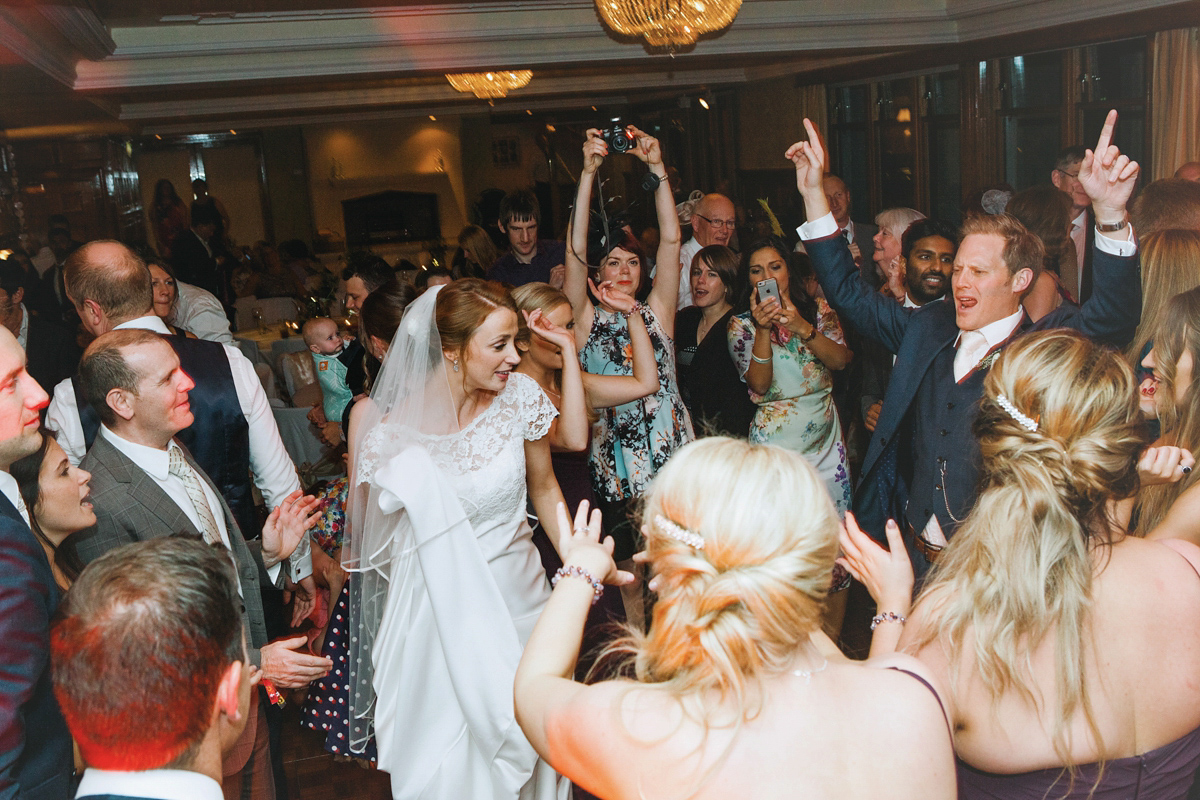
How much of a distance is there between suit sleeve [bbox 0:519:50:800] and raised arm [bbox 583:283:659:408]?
1768mm

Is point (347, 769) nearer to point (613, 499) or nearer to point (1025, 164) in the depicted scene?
point (613, 499)

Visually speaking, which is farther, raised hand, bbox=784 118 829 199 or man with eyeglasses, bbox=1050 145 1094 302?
man with eyeglasses, bbox=1050 145 1094 302

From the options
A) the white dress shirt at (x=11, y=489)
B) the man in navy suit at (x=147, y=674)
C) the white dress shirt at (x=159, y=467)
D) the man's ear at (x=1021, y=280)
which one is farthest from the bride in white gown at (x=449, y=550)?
the man's ear at (x=1021, y=280)

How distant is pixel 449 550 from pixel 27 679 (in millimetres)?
997

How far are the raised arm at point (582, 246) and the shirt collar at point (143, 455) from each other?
149 cm

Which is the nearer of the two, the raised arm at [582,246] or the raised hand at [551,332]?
the raised hand at [551,332]

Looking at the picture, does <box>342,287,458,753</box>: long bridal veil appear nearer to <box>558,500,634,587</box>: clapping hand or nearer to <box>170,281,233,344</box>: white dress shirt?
<box>558,500,634,587</box>: clapping hand

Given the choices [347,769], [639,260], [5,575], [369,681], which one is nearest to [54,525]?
[5,575]

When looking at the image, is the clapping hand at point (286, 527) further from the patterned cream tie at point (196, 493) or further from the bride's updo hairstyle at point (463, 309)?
the bride's updo hairstyle at point (463, 309)

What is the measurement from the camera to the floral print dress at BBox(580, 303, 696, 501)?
3109mm

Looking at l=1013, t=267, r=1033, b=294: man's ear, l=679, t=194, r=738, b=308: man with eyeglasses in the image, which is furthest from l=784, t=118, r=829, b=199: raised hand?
l=679, t=194, r=738, b=308: man with eyeglasses

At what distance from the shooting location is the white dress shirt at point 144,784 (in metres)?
1.02

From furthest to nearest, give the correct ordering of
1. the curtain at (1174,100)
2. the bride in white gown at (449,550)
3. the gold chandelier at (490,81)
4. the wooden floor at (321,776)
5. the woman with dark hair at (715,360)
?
the gold chandelier at (490,81), the curtain at (1174,100), the woman with dark hair at (715,360), the wooden floor at (321,776), the bride in white gown at (449,550)

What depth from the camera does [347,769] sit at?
290cm
